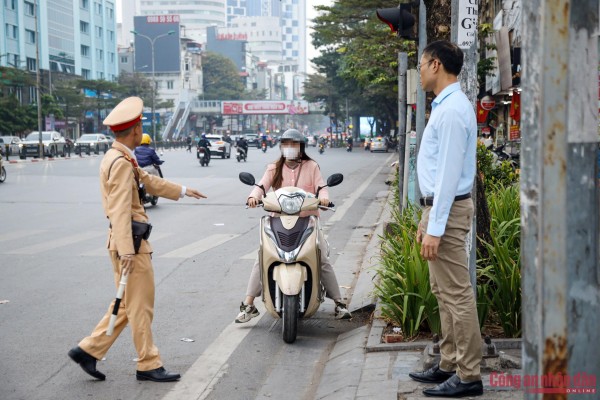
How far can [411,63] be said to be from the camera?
67.2ft

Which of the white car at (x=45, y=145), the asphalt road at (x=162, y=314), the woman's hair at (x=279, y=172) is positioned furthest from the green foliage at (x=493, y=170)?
the white car at (x=45, y=145)

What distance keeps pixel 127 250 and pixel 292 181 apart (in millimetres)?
2260

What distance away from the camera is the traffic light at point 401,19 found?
29.9 feet

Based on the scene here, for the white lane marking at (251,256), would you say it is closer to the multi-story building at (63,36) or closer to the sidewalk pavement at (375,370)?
the sidewalk pavement at (375,370)

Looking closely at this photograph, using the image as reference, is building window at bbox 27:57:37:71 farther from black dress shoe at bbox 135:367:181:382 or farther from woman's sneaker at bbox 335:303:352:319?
black dress shoe at bbox 135:367:181:382

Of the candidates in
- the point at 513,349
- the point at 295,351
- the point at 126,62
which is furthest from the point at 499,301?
the point at 126,62

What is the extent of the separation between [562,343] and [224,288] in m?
6.80

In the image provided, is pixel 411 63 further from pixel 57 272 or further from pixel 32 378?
pixel 32 378

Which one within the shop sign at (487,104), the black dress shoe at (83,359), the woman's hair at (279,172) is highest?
the shop sign at (487,104)

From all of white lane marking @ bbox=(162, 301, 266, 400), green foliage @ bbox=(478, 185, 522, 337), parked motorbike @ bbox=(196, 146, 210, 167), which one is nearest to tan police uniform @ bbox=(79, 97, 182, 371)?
white lane marking @ bbox=(162, 301, 266, 400)

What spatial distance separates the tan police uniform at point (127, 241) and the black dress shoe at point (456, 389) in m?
1.88

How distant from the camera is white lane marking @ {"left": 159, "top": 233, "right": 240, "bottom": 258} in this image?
11625 mm

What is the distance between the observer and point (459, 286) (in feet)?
15.3

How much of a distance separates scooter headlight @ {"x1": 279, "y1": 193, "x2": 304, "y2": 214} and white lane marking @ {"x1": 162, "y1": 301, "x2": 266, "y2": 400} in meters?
1.11
